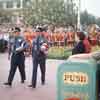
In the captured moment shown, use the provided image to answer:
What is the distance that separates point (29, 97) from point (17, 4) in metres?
2.97

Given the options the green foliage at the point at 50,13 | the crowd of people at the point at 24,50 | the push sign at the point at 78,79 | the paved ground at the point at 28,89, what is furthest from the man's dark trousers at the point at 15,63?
the push sign at the point at 78,79

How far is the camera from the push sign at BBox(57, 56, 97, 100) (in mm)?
4270

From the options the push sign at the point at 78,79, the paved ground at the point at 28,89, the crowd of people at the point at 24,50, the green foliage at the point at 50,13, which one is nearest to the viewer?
the push sign at the point at 78,79

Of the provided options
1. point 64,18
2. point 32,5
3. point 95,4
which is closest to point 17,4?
point 32,5

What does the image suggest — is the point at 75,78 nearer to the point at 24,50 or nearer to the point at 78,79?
the point at 78,79

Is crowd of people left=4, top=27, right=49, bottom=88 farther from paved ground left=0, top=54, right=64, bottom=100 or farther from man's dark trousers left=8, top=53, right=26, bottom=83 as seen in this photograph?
paved ground left=0, top=54, right=64, bottom=100

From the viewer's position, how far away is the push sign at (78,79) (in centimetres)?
427

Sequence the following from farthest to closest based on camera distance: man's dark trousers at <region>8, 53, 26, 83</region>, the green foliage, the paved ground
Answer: the green foliage < man's dark trousers at <region>8, 53, 26, 83</region> < the paved ground

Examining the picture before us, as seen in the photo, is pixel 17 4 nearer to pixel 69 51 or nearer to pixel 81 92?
pixel 69 51

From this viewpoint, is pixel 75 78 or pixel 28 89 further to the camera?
pixel 28 89

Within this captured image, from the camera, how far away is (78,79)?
4.34 metres

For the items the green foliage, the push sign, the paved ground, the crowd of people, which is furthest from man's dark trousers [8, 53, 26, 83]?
the push sign

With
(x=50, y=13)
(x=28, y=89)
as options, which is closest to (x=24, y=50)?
(x=28, y=89)

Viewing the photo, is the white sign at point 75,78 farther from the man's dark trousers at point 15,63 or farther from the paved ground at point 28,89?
the man's dark trousers at point 15,63
